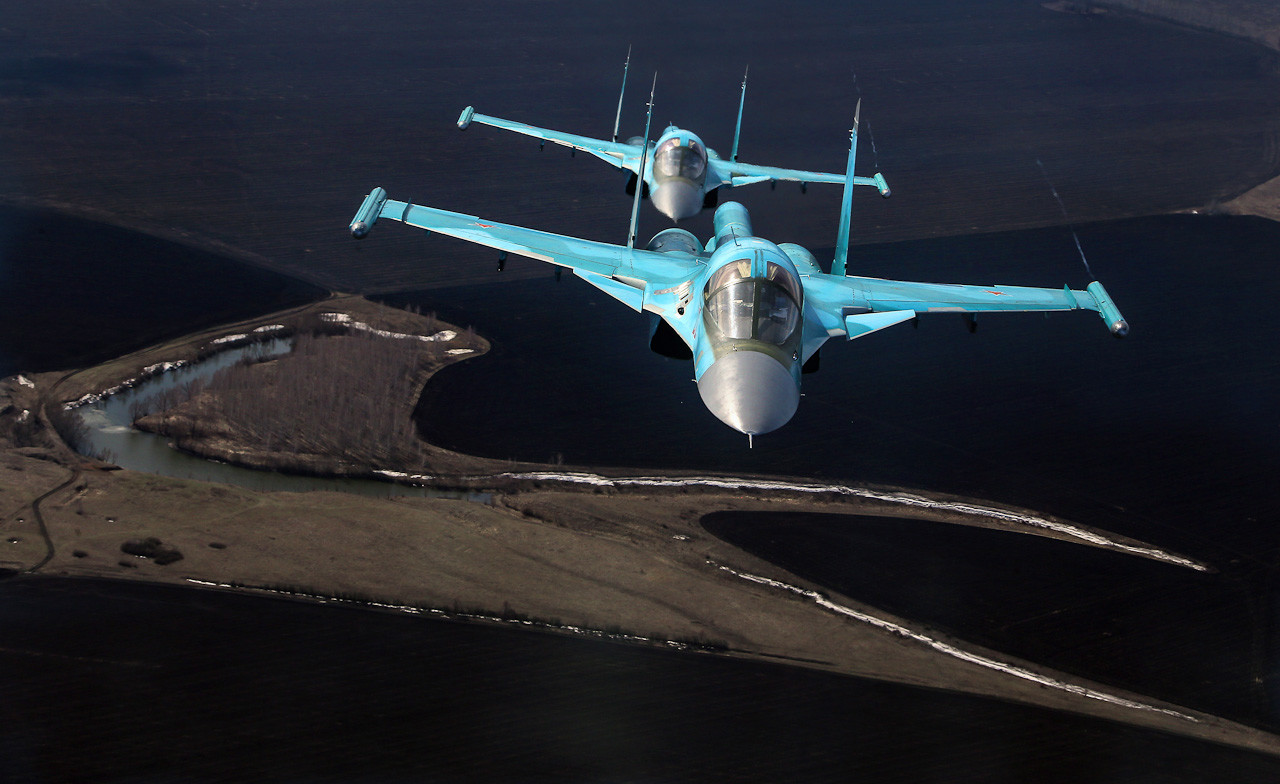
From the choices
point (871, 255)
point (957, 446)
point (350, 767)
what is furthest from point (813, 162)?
point (350, 767)

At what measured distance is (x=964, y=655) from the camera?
95.1ft

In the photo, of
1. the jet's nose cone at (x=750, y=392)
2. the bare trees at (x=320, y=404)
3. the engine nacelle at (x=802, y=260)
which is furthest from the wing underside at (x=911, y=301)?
the bare trees at (x=320, y=404)

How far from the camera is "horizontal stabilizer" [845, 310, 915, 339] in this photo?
1328 inches

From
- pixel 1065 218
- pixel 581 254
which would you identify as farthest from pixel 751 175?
pixel 1065 218

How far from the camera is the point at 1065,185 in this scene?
6106 centimetres

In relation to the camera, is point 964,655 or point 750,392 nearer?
point 750,392

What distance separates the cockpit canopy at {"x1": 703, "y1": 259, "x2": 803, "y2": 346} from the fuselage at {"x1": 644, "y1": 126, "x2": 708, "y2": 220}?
56.6ft

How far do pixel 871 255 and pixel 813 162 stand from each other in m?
12.1

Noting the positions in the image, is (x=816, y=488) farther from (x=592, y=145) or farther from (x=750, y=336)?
(x=592, y=145)

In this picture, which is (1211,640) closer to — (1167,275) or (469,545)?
(469,545)

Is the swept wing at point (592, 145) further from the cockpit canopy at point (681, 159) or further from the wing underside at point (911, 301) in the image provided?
the wing underside at point (911, 301)

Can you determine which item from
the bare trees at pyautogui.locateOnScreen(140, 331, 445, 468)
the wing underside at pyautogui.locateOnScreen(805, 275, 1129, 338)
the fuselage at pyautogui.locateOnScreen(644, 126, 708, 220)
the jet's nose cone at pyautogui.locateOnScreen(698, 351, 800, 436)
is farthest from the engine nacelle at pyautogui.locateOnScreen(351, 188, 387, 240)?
the fuselage at pyautogui.locateOnScreen(644, 126, 708, 220)

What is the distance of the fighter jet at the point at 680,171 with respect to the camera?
48.0 m

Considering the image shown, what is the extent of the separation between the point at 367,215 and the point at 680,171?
55.8 feet
